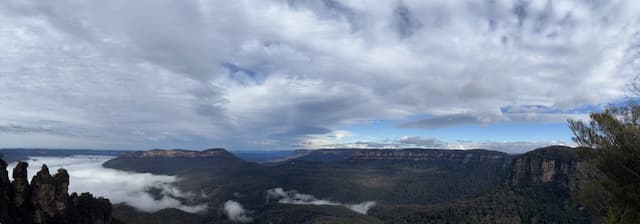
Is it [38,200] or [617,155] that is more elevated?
[617,155]

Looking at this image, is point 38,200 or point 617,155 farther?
point 38,200

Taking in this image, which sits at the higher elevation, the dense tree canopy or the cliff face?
the dense tree canopy

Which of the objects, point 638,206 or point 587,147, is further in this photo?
point 587,147

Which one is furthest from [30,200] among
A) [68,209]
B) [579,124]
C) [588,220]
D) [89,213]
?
[588,220]

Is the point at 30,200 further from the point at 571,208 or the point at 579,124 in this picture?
the point at 571,208

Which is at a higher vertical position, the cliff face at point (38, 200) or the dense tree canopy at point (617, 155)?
the dense tree canopy at point (617, 155)

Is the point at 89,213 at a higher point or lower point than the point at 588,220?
higher

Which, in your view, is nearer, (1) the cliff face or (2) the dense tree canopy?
(2) the dense tree canopy

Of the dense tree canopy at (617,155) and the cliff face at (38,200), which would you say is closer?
the dense tree canopy at (617,155)
